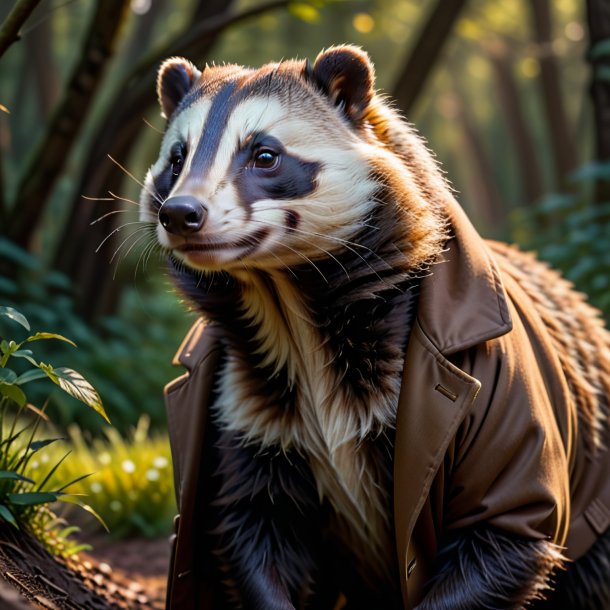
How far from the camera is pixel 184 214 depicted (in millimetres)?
2639

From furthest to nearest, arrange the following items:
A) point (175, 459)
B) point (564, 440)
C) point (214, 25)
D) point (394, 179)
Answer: point (214, 25) < point (175, 459) < point (564, 440) < point (394, 179)

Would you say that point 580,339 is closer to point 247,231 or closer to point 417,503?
point 417,503

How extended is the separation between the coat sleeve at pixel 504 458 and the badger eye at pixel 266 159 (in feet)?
2.70

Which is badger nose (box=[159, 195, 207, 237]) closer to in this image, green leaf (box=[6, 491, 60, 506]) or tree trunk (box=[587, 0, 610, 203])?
green leaf (box=[6, 491, 60, 506])

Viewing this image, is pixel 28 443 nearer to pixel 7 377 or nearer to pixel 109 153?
pixel 7 377

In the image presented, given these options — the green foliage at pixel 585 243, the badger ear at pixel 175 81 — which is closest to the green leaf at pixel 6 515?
the badger ear at pixel 175 81

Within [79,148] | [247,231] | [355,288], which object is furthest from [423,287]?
[79,148]

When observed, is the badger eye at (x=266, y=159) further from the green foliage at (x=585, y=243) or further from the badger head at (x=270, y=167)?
the green foliage at (x=585, y=243)

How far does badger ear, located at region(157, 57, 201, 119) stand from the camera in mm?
3303

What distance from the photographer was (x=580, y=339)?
370 cm

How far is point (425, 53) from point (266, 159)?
4.82m

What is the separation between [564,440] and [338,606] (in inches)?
42.9

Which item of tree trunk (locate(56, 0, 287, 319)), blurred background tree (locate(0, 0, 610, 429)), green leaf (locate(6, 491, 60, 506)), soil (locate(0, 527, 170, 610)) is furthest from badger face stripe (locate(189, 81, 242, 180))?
tree trunk (locate(56, 0, 287, 319))

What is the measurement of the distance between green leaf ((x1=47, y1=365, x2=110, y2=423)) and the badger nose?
0.56 m
